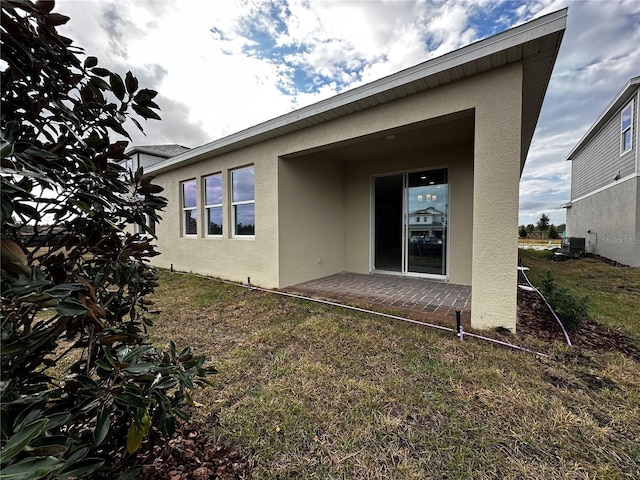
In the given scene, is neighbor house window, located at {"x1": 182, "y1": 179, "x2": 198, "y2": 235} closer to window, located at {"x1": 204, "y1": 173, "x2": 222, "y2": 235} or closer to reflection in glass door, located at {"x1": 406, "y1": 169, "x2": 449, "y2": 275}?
window, located at {"x1": 204, "y1": 173, "x2": 222, "y2": 235}

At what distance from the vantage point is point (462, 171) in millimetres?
5734

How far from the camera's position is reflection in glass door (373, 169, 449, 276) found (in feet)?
19.9

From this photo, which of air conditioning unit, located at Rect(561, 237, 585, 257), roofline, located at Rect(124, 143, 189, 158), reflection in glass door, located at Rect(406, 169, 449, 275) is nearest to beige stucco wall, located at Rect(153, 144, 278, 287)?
reflection in glass door, located at Rect(406, 169, 449, 275)

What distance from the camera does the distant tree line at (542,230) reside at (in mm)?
23219

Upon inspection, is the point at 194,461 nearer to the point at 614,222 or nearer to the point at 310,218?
the point at 310,218

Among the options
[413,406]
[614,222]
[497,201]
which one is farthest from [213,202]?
[614,222]

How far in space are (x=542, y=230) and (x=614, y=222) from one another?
21430mm

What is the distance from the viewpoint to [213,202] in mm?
7137

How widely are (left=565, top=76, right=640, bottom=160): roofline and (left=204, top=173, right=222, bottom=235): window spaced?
13554 mm

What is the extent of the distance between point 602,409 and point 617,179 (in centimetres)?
1290

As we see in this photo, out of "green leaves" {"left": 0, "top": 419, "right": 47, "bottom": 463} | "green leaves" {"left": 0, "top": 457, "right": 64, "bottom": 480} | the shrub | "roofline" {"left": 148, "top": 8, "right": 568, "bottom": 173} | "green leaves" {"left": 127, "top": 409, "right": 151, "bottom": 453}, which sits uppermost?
"roofline" {"left": 148, "top": 8, "right": 568, "bottom": 173}

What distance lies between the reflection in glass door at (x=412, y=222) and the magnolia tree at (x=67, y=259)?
19.2 feet

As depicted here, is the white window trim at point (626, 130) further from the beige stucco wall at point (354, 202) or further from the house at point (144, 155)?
the house at point (144, 155)

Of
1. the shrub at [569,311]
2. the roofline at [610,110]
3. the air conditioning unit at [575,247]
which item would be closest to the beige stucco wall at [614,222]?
the air conditioning unit at [575,247]
